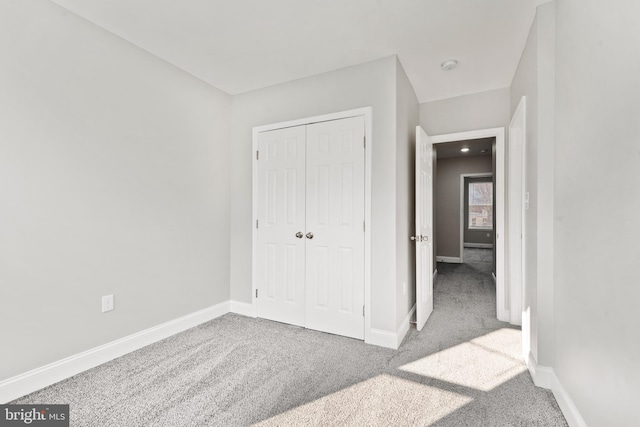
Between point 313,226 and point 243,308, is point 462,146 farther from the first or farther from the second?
point 243,308

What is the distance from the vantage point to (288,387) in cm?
195

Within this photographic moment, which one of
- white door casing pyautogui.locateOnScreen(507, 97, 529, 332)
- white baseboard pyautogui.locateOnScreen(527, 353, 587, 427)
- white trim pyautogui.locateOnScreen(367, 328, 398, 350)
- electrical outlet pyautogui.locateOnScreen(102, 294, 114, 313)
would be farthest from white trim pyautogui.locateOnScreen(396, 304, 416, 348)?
electrical outlet pyautogui.locateOnScreen(102, 294, 114, 313)

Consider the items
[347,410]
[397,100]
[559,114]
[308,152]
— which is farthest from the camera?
[308,152]

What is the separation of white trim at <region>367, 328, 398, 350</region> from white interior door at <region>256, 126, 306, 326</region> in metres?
0.75

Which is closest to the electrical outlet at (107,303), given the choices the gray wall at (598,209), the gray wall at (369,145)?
the gray wall at (369,145)

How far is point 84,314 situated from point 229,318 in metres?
1.39

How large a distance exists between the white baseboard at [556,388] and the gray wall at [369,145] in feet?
3.25

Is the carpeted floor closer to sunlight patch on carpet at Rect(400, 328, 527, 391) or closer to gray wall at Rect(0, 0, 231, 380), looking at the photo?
sunlight patch on carpet at Rect(400, 328, 527, 391)

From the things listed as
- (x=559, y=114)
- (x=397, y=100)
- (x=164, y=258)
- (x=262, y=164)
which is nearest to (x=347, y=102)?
(x=397, y=100)

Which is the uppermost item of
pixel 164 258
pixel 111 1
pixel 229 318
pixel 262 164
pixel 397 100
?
pixel 111 1

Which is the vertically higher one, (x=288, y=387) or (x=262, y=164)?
(x=262, y=164)

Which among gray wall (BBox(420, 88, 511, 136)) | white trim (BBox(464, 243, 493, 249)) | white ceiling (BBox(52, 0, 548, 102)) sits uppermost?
white ceiling (BBox(52, 0, 548, 102))

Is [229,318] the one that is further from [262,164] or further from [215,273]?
[262,164]

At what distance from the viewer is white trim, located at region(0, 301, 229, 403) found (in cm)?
182
